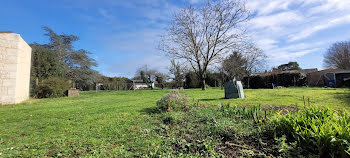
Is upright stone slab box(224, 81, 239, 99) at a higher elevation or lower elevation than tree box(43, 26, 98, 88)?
lower

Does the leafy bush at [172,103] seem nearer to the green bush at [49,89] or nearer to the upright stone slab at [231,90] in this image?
the upright stone slab at [231,90]

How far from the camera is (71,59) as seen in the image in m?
24.6

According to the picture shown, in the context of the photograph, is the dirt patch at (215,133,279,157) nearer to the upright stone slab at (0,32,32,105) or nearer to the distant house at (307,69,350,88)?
the upright stone slab at (0,32,32,105)

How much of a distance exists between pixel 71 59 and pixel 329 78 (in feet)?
112

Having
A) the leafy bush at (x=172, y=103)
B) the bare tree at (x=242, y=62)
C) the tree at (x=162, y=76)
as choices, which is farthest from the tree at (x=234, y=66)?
the leafy bush at (x=172, y=103)

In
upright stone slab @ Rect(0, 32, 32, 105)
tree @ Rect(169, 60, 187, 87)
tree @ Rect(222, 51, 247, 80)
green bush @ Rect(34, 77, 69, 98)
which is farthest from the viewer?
tree @ Rect(169, 60, 187, 87)

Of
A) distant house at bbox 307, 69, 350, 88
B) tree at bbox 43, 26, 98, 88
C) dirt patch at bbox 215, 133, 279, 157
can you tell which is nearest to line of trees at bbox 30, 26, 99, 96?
tree at bbox 43, 26, 98, 88

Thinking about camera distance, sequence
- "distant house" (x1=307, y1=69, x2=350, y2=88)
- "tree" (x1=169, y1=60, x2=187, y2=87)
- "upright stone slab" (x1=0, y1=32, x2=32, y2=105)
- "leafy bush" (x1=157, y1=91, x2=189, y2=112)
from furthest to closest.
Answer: "tree" (x1=169, y1=60, x2=187, y2=87)
"distant house" (x1=307, y1=69, x2=350, y2=88)
"upright stone slab" (x1=0, y1=32, x2=32, y2=105)
"leafy bush" (x1=157, y1=91, x2=189, y2=112)

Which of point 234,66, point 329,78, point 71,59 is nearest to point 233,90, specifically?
point 234,66

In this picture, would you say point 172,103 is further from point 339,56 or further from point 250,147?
point 339,56

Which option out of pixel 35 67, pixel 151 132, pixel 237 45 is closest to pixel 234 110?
pixel 151 132

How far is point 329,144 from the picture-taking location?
5.60 ft

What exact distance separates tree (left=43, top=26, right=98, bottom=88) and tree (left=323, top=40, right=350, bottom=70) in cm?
4510

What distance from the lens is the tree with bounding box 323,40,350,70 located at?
30.2 m
